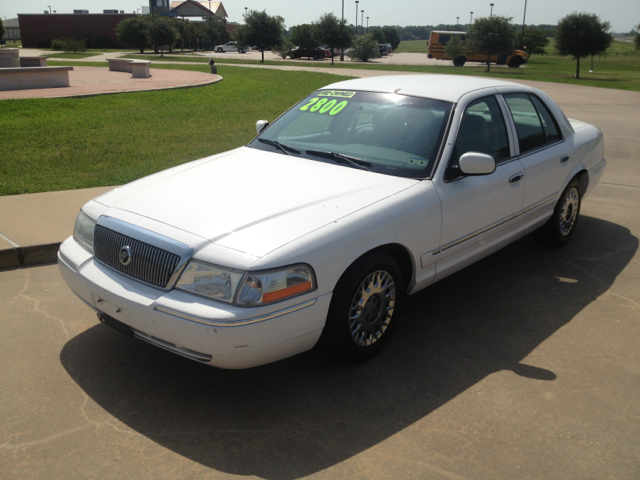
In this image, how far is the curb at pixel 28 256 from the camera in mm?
5285

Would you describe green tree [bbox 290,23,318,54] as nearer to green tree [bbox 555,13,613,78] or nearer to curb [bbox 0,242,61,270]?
green tree [bbox 555,13,613,78]

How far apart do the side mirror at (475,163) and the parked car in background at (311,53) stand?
5975 centimetres

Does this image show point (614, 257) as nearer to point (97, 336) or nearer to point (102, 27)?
point (97, 336)

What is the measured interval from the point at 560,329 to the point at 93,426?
3.17m

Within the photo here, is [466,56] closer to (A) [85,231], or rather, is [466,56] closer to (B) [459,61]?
(B) [459,61]

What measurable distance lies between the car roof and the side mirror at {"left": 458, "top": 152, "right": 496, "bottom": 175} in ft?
2.09

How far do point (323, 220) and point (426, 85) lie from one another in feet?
6.31

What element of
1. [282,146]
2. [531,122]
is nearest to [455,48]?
[531,122]

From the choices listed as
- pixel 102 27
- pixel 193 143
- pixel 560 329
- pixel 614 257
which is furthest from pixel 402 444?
pixel 102 27

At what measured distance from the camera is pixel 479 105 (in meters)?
4.57

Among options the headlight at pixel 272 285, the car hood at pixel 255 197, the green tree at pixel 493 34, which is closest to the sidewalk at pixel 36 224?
the car hood at pixel 255 197

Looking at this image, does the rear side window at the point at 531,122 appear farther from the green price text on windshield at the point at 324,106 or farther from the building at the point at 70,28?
the building at the point at 70,28

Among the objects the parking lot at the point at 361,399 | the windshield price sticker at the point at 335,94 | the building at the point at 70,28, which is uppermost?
the building at the point at 70,28

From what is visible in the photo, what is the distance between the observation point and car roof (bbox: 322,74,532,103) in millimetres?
4516
